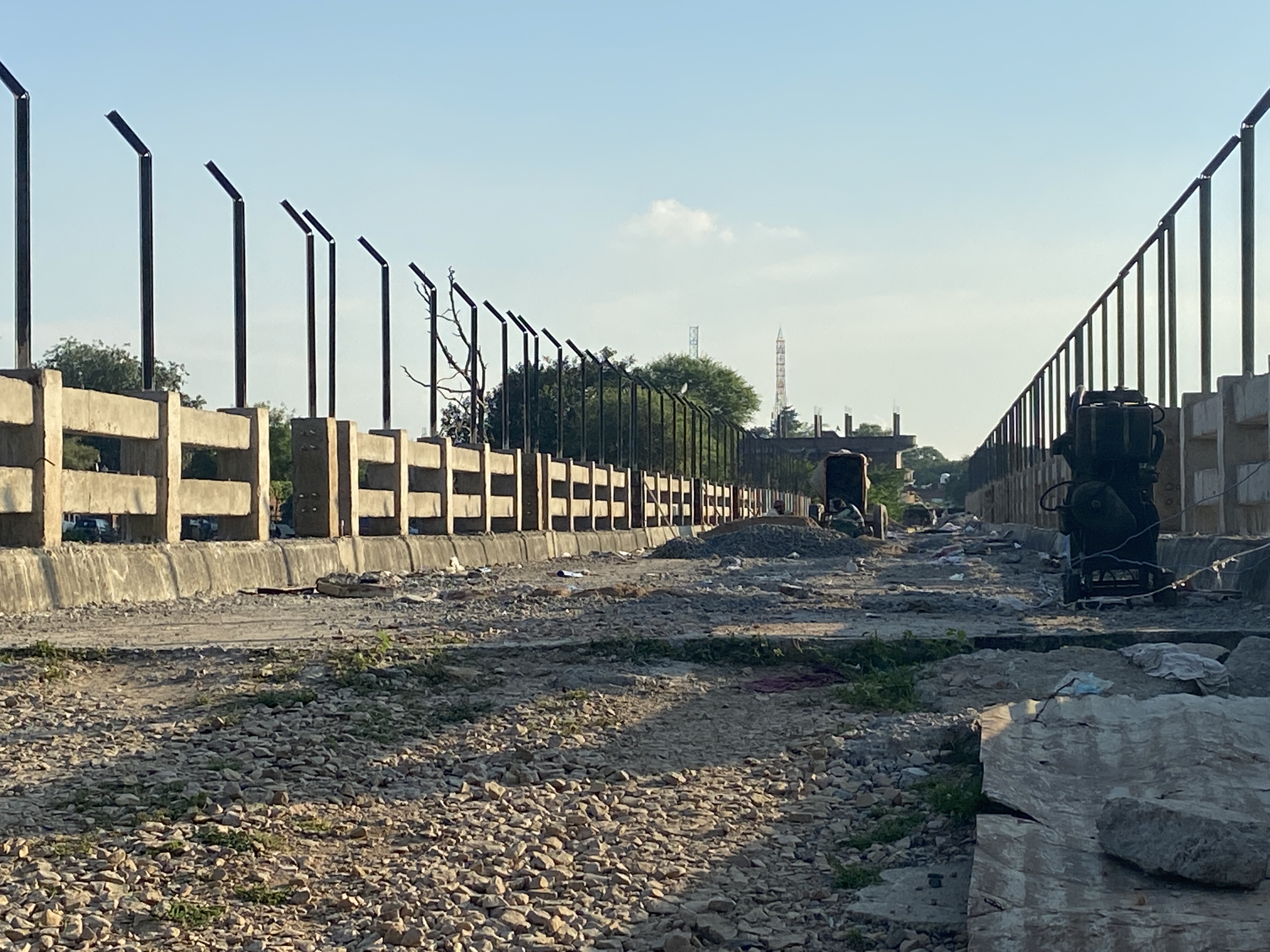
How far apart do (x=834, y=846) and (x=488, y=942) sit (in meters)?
1.29

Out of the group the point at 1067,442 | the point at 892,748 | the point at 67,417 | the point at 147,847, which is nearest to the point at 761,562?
the point at 1067,442

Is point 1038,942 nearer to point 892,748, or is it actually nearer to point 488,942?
point 488,942

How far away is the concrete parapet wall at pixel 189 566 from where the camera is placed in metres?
10.1

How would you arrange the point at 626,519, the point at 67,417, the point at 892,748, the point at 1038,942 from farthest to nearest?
the point at 626,519 → the point at 67,417 → the point at 892,748 → the point at 1038,942

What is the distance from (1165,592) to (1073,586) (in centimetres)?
69

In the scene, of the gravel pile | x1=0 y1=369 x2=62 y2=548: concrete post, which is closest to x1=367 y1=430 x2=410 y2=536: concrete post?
x1=0 y1=369 x2=62 y2=548: concrete post

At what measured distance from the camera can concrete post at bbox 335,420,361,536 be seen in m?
17.0

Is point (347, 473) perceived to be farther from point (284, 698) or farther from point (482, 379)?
point (482, 379)

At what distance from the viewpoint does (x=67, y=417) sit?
35.4 feet

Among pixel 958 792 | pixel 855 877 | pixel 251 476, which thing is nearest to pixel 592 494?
pixel 251 476

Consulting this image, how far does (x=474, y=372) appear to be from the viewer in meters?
27.9

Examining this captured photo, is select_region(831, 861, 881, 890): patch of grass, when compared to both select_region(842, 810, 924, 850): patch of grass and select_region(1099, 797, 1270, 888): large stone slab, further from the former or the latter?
select_region(1099, 797, 1270, 888): large stone slab

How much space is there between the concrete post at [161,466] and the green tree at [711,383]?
113111 millimetres

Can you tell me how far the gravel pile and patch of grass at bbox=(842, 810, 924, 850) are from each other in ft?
75.0
